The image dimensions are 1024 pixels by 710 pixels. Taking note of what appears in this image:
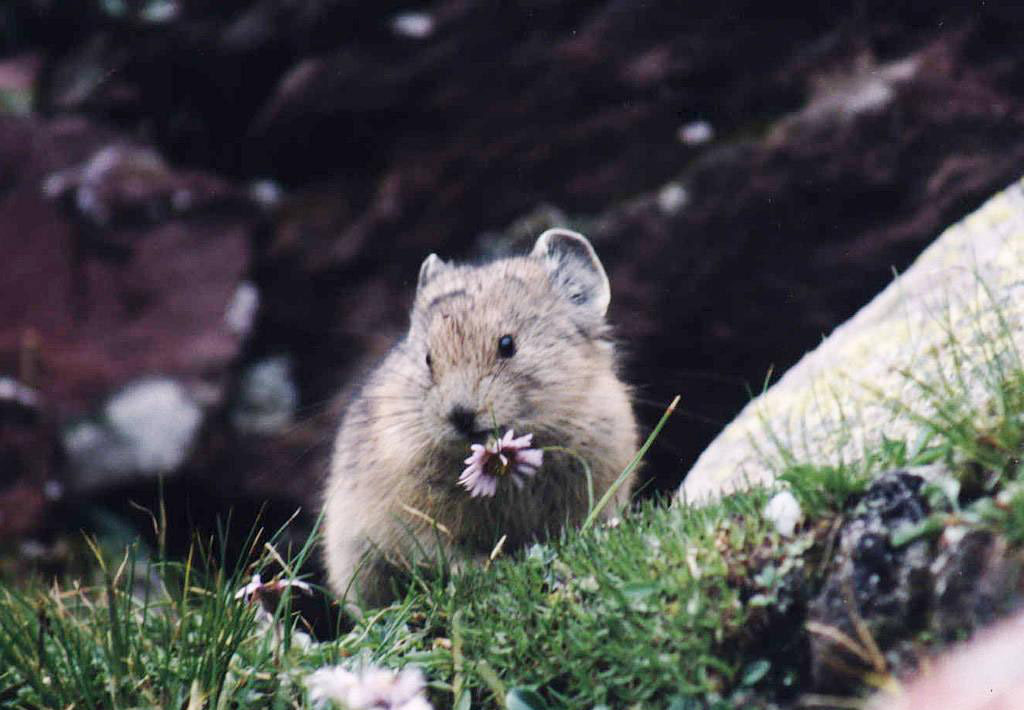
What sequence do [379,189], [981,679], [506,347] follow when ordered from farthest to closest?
[379,189] < [506,347] < [981,679]

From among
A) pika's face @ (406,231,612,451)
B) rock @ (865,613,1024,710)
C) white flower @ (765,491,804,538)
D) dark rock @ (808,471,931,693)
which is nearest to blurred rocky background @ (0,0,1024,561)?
pika's face @ (406,231,612,451)

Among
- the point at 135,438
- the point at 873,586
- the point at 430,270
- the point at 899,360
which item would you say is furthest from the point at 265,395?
the point at 873,586

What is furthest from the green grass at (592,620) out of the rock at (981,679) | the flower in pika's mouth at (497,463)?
the rock at (981,679)

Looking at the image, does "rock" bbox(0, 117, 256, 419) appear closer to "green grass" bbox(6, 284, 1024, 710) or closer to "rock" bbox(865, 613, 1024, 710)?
"green grass" bbox(6, 284, 1024, 710)

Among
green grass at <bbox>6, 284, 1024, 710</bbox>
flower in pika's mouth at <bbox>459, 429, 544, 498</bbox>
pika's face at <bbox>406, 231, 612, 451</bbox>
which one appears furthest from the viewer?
pika's face at <bbox>406, 231, 612, 451</bbox>

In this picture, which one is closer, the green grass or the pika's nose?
the green grass

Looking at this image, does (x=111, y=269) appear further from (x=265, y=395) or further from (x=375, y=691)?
(x=375, y=691)
